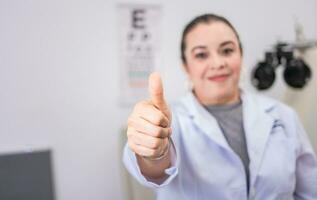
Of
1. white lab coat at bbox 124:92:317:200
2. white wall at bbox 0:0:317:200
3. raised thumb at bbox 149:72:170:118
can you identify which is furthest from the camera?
white wall at bbox 0:0:317:200

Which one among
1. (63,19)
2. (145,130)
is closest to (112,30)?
(63,19)

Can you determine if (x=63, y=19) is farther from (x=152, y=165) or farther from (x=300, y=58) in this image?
(x=300, y=58)

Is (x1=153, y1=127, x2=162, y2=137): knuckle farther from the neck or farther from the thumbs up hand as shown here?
the neck

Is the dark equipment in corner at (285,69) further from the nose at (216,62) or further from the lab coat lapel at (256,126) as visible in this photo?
the nose at (216,62)

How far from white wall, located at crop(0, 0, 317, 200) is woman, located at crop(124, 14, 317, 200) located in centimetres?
43

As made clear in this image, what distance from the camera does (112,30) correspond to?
1226mm

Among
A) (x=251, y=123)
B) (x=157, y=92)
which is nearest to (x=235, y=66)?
(x=251, y=123)

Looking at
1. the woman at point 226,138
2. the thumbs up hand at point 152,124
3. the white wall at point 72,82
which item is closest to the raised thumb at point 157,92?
the thumbs up hand at point 152,124

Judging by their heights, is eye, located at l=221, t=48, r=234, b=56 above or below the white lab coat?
above

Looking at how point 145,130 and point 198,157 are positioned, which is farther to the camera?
point 198,157

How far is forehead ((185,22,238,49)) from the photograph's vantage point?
78 cm

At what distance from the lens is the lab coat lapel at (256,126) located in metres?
0.78

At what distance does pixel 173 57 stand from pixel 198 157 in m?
0.61

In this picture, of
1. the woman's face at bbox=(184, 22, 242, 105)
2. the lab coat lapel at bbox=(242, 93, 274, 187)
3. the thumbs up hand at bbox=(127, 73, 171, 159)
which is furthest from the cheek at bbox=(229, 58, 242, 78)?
the thumbs up hand at bbox=(127, 73, 171, 159)
